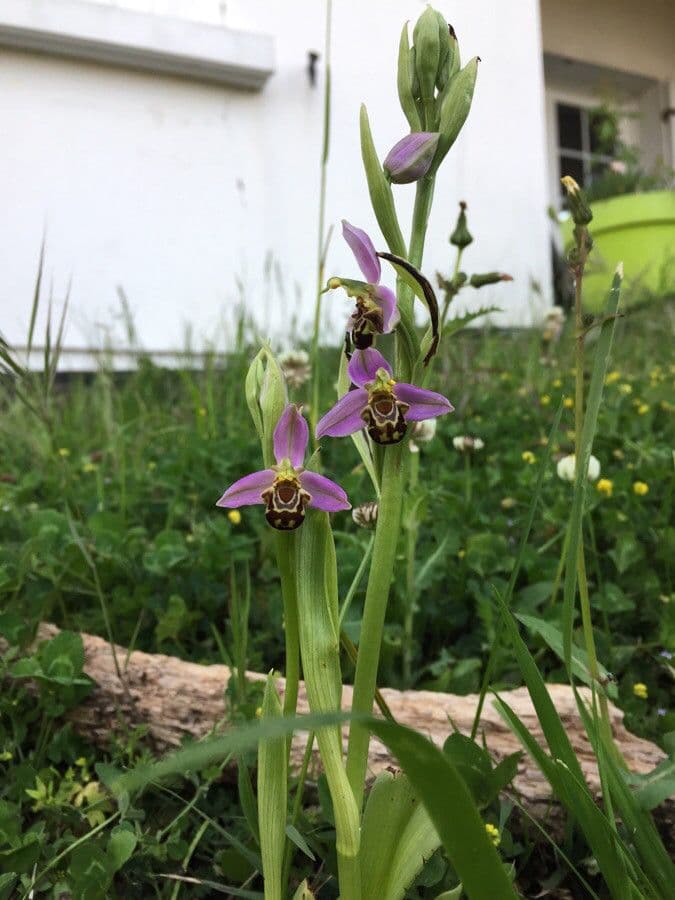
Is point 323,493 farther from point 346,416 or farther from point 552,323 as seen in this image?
point 552,323

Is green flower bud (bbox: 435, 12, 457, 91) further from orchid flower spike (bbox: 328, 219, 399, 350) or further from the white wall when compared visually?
the white wall

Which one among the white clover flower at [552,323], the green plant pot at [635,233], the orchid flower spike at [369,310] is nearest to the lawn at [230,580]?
the orchid flower spike at [369,310]

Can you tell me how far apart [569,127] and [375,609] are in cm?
755

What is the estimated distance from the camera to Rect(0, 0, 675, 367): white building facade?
156 inches

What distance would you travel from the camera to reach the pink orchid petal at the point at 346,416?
2.18 ft

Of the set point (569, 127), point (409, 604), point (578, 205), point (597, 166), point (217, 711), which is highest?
point (569, 127)

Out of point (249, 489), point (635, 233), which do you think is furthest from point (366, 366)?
point (635, 233)

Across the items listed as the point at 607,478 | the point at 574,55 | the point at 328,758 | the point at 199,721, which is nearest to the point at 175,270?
the point at 607,478

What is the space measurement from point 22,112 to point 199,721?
384cm

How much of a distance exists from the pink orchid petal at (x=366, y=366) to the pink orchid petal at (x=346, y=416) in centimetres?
1

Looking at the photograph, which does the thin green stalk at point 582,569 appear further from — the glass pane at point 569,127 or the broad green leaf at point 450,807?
the glass pane at point 569,127

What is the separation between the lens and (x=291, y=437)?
686 millimetres

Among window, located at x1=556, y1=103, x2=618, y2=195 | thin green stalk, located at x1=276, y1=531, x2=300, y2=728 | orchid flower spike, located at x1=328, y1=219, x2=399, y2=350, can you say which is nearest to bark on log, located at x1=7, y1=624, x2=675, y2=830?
thin green stalk, located at x1=276, y1=531, x2=300, y2=728

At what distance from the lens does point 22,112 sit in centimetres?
395
